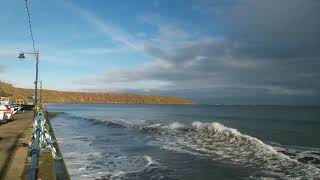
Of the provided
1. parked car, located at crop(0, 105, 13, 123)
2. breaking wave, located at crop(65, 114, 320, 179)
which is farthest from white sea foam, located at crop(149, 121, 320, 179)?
parked car, located at crop(0, 105, 13, 123)

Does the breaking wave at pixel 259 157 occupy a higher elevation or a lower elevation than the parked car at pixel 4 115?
lower

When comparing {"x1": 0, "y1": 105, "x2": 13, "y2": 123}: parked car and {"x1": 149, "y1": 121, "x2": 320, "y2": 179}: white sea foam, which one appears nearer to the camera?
{"x1": 149, "y1": 121, "x2": 320, "y2": 179}: white sea foam

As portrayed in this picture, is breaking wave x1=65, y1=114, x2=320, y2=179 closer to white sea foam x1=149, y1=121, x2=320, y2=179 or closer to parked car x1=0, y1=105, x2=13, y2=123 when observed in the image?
white sea foam x1=149, y1=121, x2=320, y2=179

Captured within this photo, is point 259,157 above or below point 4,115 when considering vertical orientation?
below

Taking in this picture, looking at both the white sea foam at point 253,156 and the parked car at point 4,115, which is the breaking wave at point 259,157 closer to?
the white sea foam at point 253,156

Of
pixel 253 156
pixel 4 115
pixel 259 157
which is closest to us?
pixel 259 157

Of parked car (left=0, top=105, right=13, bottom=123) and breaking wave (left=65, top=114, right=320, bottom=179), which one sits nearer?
breaking wave (left=65, top=114, right=320, bottom=179)

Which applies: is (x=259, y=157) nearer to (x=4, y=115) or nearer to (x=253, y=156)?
(x=253, y=156)

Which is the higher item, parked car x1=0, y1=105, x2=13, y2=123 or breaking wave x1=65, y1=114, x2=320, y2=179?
parked car x1=0, y1=105, x2=13, y2=123

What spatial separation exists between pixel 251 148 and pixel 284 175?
9.29 meters

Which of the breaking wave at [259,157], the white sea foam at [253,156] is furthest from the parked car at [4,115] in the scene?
the white sea foam at [253,156]

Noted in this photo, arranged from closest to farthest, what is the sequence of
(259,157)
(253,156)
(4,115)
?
(259,157) < (253,156) < (4,115)

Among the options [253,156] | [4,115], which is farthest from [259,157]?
[4,115]

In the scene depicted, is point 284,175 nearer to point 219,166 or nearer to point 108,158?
point 219,166
